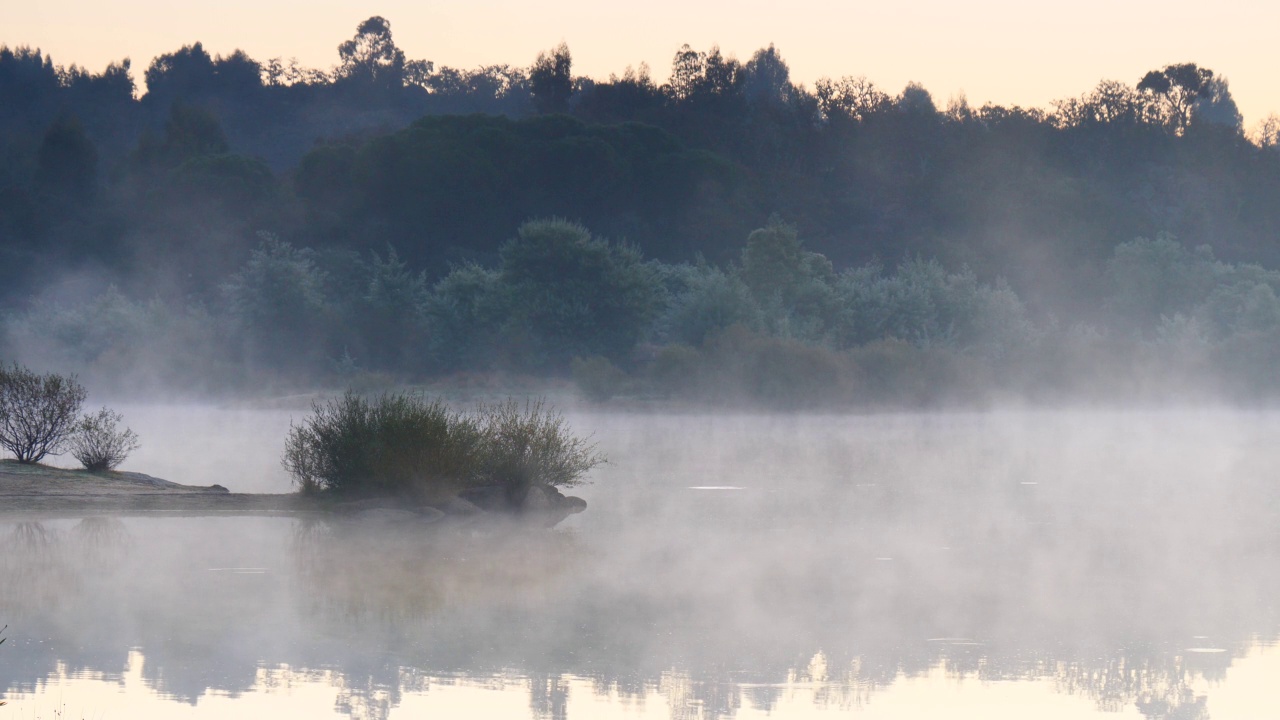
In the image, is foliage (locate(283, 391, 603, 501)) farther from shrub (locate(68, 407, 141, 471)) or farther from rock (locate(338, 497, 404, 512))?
shrub (locate(68, 407, 141, 471))

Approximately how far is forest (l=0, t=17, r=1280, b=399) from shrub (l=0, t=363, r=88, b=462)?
105 ft

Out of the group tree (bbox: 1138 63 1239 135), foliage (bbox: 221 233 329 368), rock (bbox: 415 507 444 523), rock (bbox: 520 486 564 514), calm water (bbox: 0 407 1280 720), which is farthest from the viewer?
tree (bbox: 1138 63 1239 135)

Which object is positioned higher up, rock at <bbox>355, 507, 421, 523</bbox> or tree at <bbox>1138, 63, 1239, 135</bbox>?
tree at <bbox>1138, 63, 1239, 135</bbox>

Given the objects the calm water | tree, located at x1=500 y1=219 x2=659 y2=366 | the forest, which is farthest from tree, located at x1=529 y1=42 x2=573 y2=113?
the calm water

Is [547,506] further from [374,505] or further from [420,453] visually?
[374,505]

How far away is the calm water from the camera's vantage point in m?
8.73

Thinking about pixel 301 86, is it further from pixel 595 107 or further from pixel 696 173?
pixel 696 173

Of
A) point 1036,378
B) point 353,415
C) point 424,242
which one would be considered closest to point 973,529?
point 353,415

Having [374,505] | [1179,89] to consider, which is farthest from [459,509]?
[1179,89]

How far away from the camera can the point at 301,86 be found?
13312 cm

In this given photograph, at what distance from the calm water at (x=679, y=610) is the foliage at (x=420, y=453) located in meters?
1.10

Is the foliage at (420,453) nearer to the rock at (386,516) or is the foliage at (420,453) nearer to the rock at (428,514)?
the rock at (428,514)

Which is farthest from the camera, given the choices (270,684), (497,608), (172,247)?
(172,247)

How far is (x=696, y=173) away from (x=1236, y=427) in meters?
43.9
